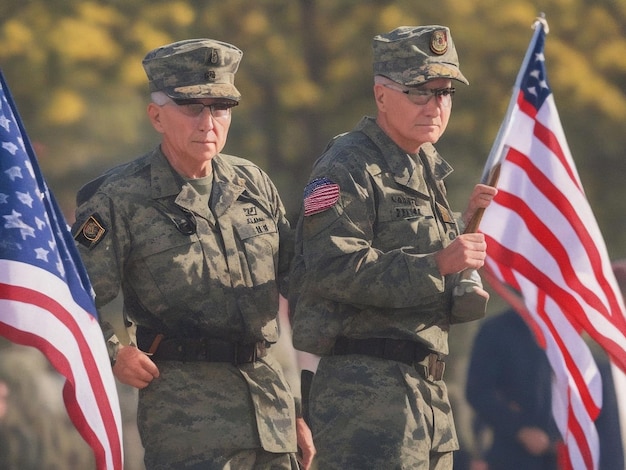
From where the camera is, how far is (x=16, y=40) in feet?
41.0

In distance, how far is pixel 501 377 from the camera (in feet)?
31.3

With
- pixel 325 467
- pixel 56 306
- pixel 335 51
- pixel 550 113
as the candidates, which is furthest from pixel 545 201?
pixel 335 51

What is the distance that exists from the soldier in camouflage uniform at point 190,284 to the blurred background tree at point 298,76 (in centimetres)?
543

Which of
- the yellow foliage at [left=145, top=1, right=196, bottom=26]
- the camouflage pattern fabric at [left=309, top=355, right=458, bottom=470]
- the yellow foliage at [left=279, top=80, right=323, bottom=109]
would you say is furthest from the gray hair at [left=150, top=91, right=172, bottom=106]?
the yellow foliage at [left=279, top=80, right=323, bottom=109]

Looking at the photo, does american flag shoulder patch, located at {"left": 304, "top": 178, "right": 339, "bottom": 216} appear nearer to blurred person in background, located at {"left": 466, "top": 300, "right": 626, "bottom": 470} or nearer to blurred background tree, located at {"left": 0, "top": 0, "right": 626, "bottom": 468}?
blurred person in background, located at {"left": 466, "top": 300, "right": 626, "bottom": 470}

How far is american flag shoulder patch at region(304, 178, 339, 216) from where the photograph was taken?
6.56 metres

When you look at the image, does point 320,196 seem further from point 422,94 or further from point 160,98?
point 160,98

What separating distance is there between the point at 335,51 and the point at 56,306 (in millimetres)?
7155

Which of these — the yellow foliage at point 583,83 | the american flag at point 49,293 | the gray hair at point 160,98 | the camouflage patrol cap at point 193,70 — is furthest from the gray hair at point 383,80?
the yellow foliage at point 583,83

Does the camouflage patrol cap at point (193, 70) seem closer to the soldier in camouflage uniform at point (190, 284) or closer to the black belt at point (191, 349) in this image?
the soldier in camouflage uniform at point (190, 284)

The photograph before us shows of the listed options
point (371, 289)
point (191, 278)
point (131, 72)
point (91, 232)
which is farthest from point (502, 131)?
point (131, 72)

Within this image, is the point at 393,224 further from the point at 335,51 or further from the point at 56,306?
the point at 335,51

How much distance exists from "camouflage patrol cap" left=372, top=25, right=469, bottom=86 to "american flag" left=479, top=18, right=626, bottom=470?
119 cm

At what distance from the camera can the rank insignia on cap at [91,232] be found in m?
6.49
